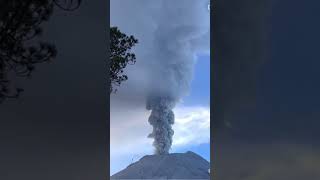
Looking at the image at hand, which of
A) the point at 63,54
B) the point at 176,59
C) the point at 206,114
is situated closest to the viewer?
the point at 63,54

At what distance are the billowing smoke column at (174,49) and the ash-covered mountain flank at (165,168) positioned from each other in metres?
2.46

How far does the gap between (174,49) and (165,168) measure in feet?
15.2

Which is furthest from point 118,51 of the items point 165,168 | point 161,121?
point 165,168

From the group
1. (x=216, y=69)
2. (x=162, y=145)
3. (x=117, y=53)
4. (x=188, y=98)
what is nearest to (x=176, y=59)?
(x=188, y=98)

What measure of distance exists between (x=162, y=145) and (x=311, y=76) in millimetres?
14204

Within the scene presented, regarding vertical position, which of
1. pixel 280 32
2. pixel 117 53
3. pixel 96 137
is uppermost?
pixel 117 53

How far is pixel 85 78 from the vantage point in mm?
6133

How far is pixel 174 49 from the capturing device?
17.6 meters

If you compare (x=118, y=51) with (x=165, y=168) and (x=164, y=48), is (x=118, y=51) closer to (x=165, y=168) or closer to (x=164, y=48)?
(x=164, y=48)

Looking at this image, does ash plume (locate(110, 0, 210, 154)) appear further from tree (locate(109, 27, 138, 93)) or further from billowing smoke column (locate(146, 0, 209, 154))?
tree (locate(109, 27, 138, 93))

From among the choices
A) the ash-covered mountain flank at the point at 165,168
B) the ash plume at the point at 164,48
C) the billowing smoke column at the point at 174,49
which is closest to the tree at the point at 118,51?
the ash plume at the point at 164,48

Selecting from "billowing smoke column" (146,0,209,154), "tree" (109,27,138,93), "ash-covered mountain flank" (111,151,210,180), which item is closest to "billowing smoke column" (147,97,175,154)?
"billowing smoke column" (146,0,209,154)

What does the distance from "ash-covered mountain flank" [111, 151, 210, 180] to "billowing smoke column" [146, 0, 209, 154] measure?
2.46 m

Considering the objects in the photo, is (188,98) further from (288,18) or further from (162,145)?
(288,18)
